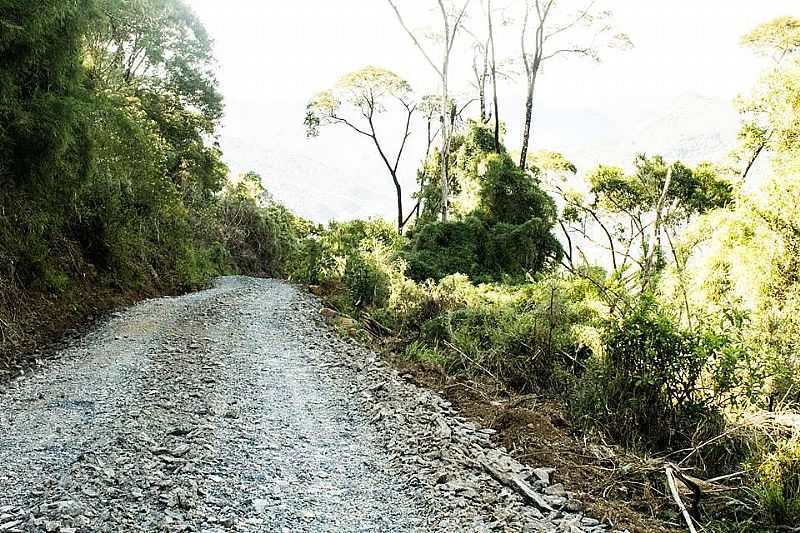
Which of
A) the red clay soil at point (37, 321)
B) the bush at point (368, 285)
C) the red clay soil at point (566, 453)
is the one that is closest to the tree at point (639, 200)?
the bush at point (368, 285)

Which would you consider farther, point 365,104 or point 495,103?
point 365,104

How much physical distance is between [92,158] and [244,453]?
608 cm

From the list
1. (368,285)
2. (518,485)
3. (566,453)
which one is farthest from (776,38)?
(518,485)

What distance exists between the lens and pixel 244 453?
435 cm

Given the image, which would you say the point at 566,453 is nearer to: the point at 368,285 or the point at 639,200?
the point at 368,285

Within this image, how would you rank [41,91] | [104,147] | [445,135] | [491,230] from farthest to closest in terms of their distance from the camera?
1. [445,135]
2. [491,230]
3. [104,147]
4. [41,91]

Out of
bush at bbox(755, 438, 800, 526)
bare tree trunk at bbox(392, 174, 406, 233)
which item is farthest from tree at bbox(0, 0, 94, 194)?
bare tree trunk at bbox(392, 174, 406, 233)

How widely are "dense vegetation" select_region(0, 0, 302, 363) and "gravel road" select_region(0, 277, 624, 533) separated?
178cm

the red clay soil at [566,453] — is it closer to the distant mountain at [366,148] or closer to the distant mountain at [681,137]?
the distant mountain at [681,137]

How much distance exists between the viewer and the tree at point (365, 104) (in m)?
27.4

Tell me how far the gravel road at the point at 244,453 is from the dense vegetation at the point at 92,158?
1781mm

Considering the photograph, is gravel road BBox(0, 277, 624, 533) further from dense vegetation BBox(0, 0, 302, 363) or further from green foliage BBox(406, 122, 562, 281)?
green foliage BBox(406, 122, 562, 281)

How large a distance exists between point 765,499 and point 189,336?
649 centimetres

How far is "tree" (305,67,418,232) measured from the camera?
2741 cm
